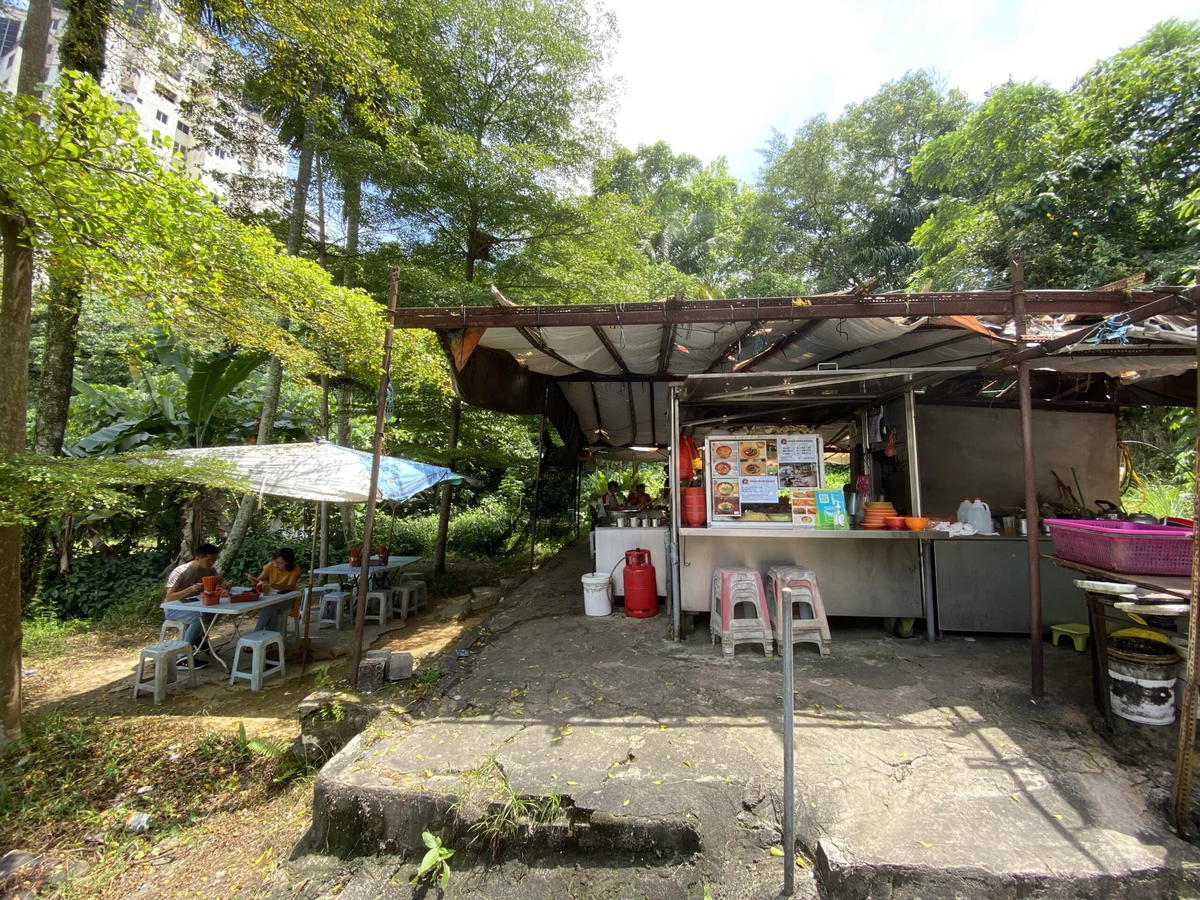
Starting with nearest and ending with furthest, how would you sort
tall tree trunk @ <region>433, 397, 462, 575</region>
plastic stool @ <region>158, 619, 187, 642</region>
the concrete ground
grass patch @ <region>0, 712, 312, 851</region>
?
the concrete ground, grass patch @ <region>0, 712, 312, 851</region>, plastic stool @ <region>158, 619, 187, 642</region>, tall tree trunk @ <region>433, 397, 462, 575</region>

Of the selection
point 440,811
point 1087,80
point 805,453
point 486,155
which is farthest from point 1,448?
point 1087,80

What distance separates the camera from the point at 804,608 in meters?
4.73

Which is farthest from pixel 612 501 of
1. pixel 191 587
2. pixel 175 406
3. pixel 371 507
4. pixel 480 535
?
pixel 175 406

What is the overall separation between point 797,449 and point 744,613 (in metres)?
1.70

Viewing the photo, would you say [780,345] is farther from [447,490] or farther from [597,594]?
Result: [447,490]

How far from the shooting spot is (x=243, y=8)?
19.0ft

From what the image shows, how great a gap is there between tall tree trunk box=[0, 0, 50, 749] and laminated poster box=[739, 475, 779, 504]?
242 inches

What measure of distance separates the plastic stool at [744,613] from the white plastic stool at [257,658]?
16.0ft

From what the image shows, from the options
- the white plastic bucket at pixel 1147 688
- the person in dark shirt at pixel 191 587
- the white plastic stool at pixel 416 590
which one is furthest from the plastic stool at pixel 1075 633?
the person in dark shirt at pixel 191 587

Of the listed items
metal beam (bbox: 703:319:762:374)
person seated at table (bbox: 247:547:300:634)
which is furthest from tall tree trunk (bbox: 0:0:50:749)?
metal beam (bbox: 703:319:762:374)

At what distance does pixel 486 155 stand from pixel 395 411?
16.4 ft

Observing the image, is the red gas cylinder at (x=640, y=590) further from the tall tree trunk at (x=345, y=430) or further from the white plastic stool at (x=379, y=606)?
the tall tree trunk at (x=345, y=430)

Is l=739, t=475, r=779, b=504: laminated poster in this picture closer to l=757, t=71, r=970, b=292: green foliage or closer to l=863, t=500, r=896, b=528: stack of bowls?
l=863, t=500, r=896, b=528: stack of bowls

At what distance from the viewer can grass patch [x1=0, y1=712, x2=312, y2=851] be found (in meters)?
3.75
